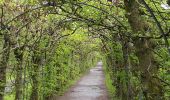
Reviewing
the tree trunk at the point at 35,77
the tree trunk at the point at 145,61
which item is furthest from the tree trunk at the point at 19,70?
the tree trunk at the point at 145,61

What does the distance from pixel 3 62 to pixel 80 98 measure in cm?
1383

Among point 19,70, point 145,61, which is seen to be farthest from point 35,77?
point 145,61

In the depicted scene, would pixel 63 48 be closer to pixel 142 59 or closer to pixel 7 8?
pixel 7 8

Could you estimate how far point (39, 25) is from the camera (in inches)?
517

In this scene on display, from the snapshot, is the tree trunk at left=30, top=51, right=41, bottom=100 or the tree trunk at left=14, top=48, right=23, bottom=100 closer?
the tree trunk at left=14, top=48, right=23, bottom=100

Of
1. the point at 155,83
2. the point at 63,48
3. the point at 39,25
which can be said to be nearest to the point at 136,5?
the point at 155,83

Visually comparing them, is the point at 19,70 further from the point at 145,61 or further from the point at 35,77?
the point at 145,61

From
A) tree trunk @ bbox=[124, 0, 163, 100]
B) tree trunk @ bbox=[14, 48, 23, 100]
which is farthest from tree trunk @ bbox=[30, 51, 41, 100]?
tree trunk @ bbox=[124, 0, 163, 100]

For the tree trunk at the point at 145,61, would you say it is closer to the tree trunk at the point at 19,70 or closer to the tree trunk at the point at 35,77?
the tree trunk at the point at 19,70

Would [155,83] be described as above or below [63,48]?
below

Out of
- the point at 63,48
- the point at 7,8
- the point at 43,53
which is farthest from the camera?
the point at 63,48

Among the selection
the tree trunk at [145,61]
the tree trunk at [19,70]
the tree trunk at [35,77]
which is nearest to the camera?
the tree trunk at [145,61]

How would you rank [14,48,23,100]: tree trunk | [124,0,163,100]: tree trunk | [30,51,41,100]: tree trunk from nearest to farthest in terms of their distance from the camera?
[124,0,163,100]: tree trunk < [14,48,23,100]: tree trunk < [30,51,41,100]: tree trunk

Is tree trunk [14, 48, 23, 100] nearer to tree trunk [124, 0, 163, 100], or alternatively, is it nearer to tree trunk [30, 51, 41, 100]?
tree trunk [30, 51, 41, 100]
